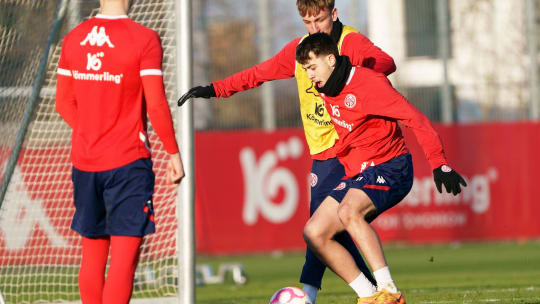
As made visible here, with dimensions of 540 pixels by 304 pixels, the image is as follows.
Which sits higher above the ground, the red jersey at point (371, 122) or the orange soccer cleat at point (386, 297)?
the red jersey at point (371, 122)

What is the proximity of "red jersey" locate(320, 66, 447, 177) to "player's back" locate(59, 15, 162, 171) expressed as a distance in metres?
1.36

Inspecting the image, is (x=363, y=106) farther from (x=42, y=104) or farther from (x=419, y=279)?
(x=419, y=279)

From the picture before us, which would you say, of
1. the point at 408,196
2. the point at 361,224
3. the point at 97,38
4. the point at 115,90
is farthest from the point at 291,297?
the point at 408,196

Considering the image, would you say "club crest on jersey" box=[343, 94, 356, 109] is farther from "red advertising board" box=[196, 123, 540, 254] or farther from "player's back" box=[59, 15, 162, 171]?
"red advertising board" box=[196, 123, 540, 254]

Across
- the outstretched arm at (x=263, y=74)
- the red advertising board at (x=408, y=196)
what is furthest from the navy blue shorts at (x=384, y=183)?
the red advertising board at (x=408, y=196)

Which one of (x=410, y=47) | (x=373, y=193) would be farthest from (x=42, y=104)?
(x=410, y=47)

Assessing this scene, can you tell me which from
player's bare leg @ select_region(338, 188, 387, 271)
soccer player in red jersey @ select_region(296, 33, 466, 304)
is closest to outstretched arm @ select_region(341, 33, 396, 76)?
soccer player in red jersey @ select_region(296, 33, 466, 304)

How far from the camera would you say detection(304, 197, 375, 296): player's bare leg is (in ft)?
19.2

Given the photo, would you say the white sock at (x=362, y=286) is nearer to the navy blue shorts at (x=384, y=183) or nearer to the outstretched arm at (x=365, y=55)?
the navy blue shorts at (x=384, y=183)

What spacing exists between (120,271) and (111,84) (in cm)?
97

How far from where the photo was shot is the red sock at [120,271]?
505cm

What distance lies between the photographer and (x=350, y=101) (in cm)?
589

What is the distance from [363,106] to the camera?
5848mm

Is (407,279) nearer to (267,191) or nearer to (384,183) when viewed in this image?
(384,183)
